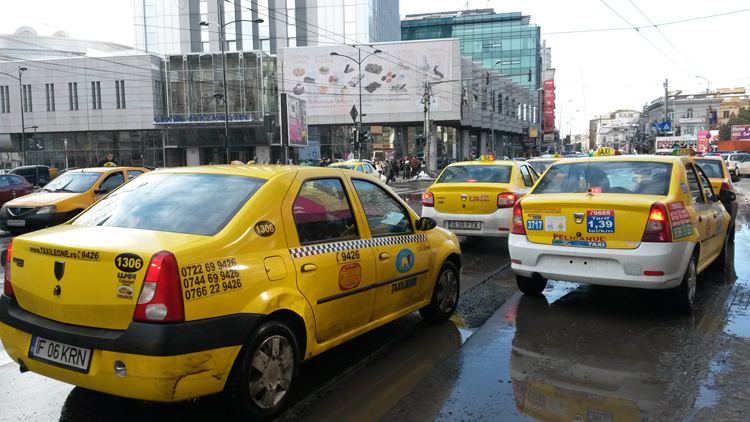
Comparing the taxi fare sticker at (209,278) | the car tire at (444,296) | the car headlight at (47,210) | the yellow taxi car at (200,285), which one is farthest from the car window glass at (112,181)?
the taxi fare sticker at (209,278)

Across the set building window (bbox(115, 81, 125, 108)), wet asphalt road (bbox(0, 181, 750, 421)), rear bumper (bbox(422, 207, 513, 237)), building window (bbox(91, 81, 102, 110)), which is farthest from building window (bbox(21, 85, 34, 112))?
wet asphalt road (bbox(0, 181, 750, 421))

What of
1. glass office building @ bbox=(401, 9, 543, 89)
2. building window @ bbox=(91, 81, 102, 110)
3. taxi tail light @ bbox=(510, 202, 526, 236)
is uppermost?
glass office building @ bbox=(401, 9, 543, 89)

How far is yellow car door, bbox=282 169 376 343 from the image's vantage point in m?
3.71

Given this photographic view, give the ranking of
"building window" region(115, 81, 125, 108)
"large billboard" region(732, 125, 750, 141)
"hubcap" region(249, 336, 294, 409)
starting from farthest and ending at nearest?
"large billboard" region(732, 125, 750, 141) < "building window" region(115, 81, 125, 108) < "hubcap" region(249, 336, 294, 409)

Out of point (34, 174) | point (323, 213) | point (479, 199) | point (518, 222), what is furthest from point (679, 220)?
point (34, 174)

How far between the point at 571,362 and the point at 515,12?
95.6 metres

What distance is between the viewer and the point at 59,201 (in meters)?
11.7

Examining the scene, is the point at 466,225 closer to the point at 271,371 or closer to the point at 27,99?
the point at 271,371

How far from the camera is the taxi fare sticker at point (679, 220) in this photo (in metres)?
5.36

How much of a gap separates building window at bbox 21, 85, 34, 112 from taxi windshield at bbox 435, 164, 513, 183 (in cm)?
6052

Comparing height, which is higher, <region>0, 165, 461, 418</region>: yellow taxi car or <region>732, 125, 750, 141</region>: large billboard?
<region>732, 125, 750, 141</region>: large billboard

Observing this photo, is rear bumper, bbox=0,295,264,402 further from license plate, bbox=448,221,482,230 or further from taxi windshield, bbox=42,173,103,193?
taxi windshield, bbox=42,173,103,193

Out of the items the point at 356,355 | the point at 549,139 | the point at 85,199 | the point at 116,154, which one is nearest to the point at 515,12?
the point at 549,139

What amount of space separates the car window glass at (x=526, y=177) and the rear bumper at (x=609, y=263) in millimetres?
4611
